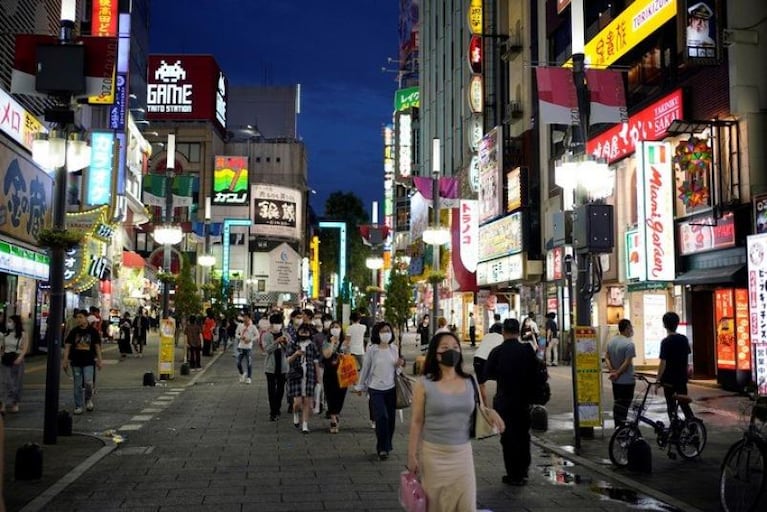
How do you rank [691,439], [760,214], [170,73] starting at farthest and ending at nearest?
[170,73], [760,214], [691,439]

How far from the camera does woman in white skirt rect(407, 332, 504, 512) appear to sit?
214 inches

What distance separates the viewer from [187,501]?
839 centimetres

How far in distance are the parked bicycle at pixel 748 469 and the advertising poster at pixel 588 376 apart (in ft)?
15.6

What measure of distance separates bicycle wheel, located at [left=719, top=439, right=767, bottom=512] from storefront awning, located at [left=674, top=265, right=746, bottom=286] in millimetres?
11789

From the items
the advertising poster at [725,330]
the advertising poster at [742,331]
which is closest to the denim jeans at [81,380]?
the advertising poster at [742,331]

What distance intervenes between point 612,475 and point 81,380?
409 inches

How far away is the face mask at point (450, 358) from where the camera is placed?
5758 mm

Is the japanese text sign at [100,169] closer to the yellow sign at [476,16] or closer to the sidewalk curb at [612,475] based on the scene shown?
the yellow sign at [476,16]

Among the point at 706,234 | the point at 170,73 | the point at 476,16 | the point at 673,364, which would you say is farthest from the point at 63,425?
the point at 170,73

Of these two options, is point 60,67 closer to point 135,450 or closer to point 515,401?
point 135,450

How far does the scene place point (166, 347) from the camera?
905 inches

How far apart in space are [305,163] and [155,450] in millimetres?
104089

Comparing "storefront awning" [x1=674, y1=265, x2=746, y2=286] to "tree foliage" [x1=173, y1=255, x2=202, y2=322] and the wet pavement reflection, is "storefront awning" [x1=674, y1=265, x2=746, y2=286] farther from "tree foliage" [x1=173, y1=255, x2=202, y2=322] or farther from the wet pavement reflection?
"tree foliage" [x1=173, y1=255, x2=202, y2=322]

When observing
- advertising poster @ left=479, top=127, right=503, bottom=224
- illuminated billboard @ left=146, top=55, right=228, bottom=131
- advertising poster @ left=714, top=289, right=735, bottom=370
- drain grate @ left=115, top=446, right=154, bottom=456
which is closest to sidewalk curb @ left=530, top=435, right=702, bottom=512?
drain grate @ left=115, top=446, right=154, bottom=456
